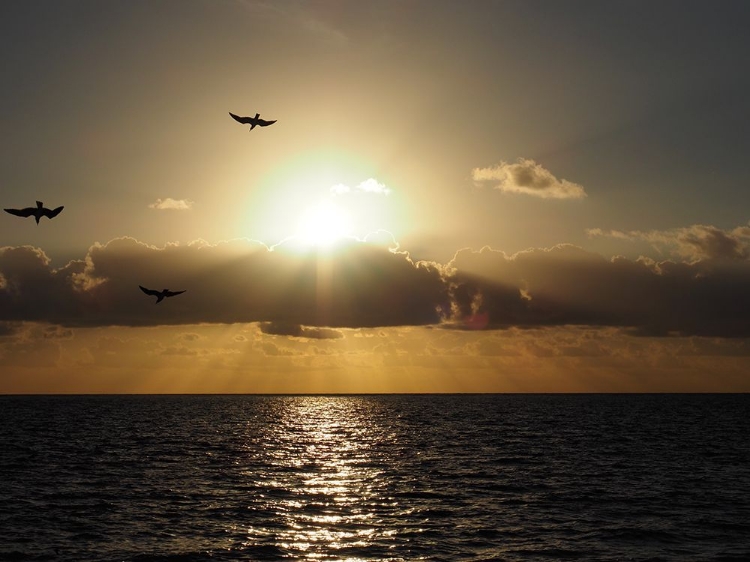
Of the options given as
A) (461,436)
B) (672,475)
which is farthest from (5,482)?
(461,436)

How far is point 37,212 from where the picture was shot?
41.2 metres

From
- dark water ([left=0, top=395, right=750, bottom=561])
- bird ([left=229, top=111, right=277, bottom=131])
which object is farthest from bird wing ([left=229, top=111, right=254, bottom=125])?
dark water ([left=0, top=395, right=750, bottom=561])

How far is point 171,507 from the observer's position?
4875 cm

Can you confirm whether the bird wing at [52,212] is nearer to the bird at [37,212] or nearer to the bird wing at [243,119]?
the bird at [37,212]

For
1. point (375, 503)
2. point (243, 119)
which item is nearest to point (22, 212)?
point (243, 119)

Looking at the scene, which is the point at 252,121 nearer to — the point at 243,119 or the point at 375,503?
the point at 243,119

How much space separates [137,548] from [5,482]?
27.9 metres

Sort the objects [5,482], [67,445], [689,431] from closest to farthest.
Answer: [5,482], [67,445], [689,431]

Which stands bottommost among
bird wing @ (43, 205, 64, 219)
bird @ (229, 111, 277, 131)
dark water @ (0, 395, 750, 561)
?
dark water @ (0, 395, 750, 561)

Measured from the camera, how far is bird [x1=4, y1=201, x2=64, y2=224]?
133 ft

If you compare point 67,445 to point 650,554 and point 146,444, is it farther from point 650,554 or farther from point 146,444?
point 650,554

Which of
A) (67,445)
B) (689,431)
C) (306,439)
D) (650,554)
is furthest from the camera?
(689,431)

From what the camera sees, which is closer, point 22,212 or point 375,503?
point 22,212

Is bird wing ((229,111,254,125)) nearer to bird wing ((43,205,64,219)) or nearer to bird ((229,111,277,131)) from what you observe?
bird ((229,111,277,131))
